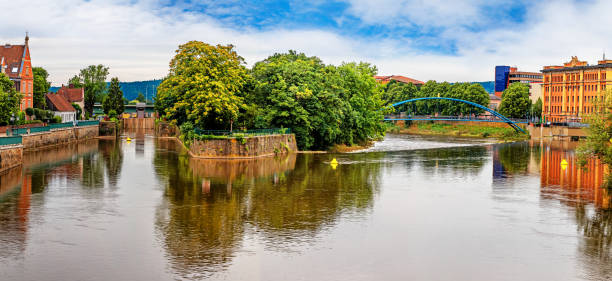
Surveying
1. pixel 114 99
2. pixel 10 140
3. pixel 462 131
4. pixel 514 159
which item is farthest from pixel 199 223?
pixel 114 99

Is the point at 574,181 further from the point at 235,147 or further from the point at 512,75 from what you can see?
the point at 512,75

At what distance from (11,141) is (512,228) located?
3348cm

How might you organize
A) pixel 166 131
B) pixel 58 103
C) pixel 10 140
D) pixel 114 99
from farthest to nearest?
pixel 114 99 < pixel 166 131 < pixel 58 103 < pixel 10 140

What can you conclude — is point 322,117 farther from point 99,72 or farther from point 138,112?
point 99,72

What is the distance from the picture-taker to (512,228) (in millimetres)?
26203

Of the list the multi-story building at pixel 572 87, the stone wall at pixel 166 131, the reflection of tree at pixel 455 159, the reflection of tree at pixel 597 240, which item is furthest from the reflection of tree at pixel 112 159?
the multi-story building at pixel 572 87

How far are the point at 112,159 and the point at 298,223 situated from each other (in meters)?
32.5

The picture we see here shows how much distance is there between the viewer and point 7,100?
52094mm

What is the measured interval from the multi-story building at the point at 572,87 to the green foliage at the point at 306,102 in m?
56.7

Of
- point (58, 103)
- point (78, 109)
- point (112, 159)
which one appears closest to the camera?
point (112, 159)

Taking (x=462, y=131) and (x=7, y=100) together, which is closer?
(x=7, y=100)

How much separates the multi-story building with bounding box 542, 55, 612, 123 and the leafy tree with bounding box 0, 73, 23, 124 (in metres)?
87.2

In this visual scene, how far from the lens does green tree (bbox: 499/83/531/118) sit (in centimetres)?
11525

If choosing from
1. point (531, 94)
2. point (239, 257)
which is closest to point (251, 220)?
point (239, 257)
